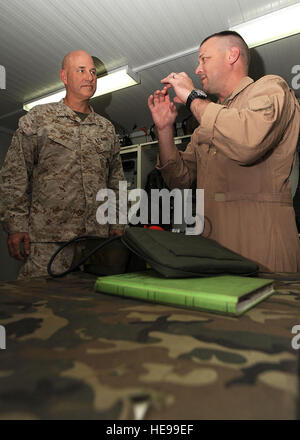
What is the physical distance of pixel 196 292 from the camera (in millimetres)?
284

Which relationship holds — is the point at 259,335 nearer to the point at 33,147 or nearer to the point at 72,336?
the point at 72,336

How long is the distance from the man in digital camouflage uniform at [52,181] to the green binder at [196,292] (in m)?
0.84

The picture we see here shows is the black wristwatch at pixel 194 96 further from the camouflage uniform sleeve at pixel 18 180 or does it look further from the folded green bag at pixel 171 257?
the camouflage uniform sleeve at pixel 18 180

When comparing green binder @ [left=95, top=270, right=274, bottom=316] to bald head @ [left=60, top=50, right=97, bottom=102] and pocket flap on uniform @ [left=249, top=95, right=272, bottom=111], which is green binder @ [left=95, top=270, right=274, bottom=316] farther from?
bald head @ [left=60, top=50, right=97, bottom=102]

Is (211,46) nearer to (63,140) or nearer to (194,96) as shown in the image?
(194,96)

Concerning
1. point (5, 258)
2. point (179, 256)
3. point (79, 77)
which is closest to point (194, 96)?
point (179, 256)

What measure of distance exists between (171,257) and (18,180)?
104cm

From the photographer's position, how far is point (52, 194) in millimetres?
1190

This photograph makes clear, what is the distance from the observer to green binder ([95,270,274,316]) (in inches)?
10.5

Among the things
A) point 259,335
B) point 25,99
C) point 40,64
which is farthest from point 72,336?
point 25,99

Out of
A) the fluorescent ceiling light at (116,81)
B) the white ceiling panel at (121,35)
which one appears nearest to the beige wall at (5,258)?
the white ceiling panel at (121,35)

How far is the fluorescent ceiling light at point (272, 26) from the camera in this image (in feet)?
4.71

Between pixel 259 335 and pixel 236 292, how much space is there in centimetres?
6
